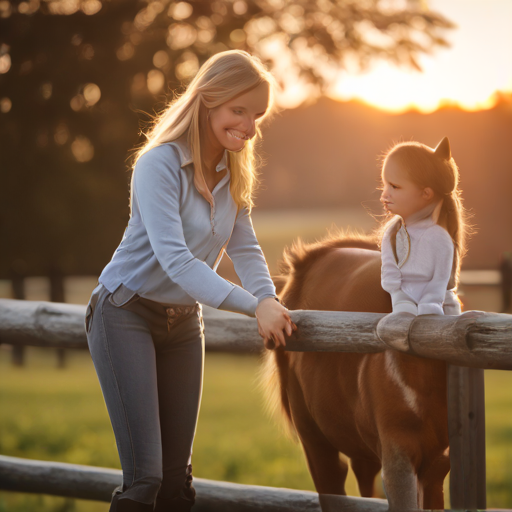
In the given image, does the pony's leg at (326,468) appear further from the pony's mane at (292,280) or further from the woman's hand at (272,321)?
the woman's hand at (272,321)

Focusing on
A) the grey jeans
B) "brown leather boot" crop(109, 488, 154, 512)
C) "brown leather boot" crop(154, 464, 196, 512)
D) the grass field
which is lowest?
the grass field

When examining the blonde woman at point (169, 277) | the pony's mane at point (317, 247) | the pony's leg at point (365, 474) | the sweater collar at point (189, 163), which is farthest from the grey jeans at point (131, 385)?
the pony's leg at point (365, 474)

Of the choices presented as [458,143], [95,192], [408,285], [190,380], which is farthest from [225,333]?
[458,143]

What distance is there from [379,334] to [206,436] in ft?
12.1

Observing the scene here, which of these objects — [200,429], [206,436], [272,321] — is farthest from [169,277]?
[200,429]

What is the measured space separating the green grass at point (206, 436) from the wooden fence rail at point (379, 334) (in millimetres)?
653

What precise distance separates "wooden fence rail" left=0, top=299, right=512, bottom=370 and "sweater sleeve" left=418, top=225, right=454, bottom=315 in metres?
0.07

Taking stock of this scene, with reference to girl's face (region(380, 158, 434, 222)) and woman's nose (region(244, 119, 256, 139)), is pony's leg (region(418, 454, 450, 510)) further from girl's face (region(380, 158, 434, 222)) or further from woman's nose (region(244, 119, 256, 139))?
woman's nose (region(244, 119, 256, 139))

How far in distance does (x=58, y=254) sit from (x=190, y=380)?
670cm

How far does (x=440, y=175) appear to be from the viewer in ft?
6.44

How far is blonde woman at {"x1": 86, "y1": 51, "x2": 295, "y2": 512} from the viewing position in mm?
1759

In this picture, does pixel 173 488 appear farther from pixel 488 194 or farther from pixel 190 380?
pixel 488 194

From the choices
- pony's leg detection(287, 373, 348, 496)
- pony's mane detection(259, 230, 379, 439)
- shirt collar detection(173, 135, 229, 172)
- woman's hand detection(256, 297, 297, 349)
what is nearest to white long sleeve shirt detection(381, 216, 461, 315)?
woman's hand detection(256, 297, 297, 349)

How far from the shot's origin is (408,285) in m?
1.97
